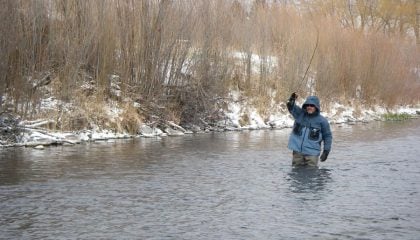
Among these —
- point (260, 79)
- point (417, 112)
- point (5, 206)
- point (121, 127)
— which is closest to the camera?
point (5, 206)

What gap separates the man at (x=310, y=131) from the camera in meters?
10.6

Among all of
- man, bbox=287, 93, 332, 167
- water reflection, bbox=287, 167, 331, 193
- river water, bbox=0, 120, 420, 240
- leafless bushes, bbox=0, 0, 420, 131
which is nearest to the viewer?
river water, bbox=0, 120, 420, 240

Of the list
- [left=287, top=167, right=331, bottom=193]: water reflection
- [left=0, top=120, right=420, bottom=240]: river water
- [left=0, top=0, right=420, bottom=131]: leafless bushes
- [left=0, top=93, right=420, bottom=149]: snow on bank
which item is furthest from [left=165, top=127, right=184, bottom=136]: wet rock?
[left=287, top=167, right=331, bottom=193]: water reflection

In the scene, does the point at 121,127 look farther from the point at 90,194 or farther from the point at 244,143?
the point at 90,194

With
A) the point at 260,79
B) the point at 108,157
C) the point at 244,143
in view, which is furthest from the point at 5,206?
the point at 260,79

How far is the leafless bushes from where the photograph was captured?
1597cm

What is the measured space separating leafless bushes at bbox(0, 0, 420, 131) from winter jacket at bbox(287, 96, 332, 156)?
25.9ft

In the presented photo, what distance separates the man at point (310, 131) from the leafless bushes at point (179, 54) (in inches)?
310

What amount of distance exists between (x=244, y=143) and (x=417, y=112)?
19425 mm

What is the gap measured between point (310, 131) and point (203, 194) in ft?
9.82

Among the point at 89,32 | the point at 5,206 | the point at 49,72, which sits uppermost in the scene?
the point at 89,32

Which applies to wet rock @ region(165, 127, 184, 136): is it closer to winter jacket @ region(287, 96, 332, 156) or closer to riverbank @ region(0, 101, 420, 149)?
riverbank @ region(0, 101, 420, 149)

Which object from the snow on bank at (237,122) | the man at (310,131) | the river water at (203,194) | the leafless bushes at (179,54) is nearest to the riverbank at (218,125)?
the snow on bank at (237,122)

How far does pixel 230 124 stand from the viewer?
2155 cm
